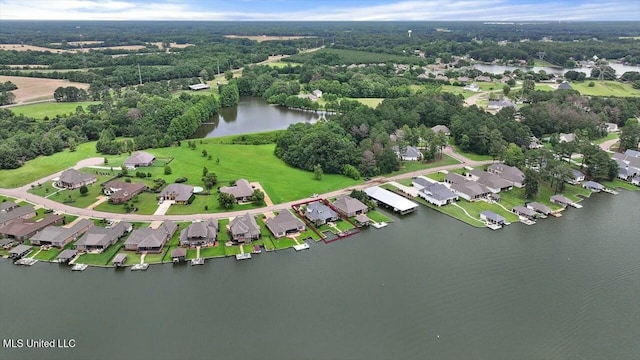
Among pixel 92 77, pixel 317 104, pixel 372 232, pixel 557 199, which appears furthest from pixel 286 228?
pixel 92 77

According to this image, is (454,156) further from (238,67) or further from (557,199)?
(238,67)

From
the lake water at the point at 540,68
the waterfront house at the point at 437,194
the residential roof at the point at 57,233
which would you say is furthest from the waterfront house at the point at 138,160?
the lake water at the point at 540,68

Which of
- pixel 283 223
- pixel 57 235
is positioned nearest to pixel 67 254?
pixel 57 235

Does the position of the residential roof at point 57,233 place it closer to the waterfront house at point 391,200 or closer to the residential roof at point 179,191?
the residential roof at point 179,191

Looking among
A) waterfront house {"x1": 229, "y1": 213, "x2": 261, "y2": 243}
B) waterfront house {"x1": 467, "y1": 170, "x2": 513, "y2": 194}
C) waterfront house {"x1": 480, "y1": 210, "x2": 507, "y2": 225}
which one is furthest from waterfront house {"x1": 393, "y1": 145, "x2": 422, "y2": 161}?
waterfront house {"x1": 229, "y1": 213, "x2": 261, "y2": 243}

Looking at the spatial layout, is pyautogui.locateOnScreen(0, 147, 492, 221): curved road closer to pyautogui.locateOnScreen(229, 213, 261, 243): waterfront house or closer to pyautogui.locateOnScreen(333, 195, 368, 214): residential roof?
pyautogui.locateOnScreen(333, 195, 368, 214): residential roof
